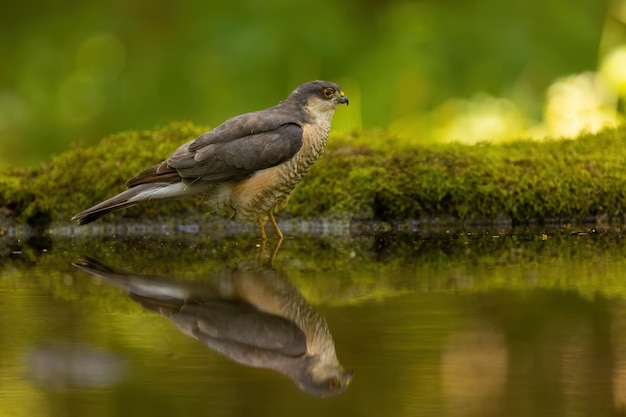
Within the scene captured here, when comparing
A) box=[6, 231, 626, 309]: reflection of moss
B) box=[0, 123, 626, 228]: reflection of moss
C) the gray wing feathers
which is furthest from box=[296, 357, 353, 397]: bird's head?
box=[0, 123, 626, 228]: reflection of moss

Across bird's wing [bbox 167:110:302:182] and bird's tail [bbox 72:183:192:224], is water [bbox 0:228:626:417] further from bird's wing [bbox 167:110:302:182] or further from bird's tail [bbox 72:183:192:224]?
bird's wing [bbox 167:110:302:182]

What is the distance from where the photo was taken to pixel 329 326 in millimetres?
3936

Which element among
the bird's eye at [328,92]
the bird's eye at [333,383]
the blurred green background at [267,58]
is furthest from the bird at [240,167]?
the bird's eye at [333,383]

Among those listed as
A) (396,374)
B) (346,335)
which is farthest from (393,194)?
(396,374)

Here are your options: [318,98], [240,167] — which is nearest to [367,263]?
[240,167]

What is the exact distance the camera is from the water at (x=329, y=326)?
3.00 m

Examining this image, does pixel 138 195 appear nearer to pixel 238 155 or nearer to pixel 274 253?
pixel 238 155

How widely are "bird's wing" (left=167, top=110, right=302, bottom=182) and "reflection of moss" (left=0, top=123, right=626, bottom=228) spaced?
938mm

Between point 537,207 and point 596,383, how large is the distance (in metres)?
3.92

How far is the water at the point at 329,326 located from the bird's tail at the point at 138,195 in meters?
0.23

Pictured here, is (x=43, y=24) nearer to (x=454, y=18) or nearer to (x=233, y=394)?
(x=454, y=18)

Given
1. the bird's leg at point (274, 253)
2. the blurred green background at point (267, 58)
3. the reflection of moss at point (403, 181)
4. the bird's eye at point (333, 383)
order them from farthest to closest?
the blurred green background at point (267, 58) → the reflection of moss at point (403, 181) → the bird's leg at point (274, 253) → the bird's eye at point (333, 383)

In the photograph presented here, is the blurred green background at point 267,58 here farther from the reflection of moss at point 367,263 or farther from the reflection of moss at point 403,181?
the reflection of moss at point 367,263

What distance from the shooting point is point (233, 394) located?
3.04m
